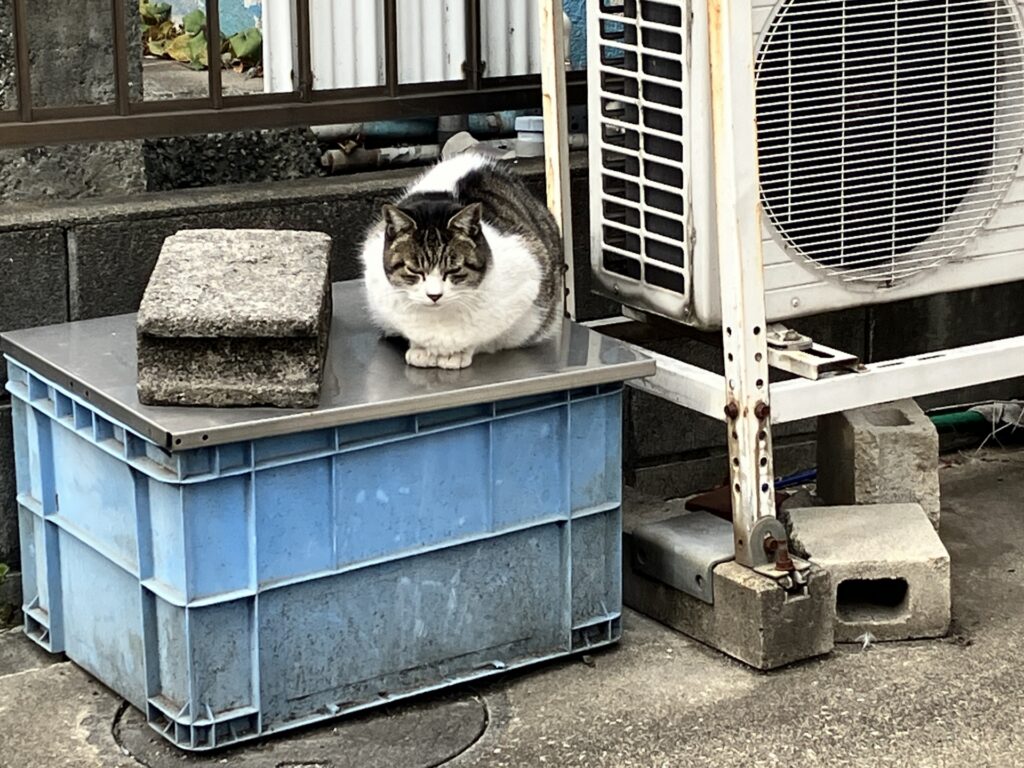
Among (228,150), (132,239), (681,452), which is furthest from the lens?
(681,452)

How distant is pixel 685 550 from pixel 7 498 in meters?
1.55

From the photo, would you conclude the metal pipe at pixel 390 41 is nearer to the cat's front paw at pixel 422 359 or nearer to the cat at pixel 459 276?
the cat at pixel 459 276

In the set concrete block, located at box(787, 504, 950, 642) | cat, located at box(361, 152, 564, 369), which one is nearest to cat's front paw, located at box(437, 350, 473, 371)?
cat, located at box(361, 152, 564, 369)

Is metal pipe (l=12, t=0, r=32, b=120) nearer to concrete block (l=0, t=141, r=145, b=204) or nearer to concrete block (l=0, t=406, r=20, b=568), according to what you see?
concrete block (l=0, t=141, r=145, b=204)

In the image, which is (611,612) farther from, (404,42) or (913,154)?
(404,42)

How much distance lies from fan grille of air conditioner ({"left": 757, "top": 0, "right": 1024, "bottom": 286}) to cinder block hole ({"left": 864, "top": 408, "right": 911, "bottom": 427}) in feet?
1.70

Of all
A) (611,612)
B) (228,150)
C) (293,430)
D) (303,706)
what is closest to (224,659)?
(303,706)

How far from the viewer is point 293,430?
310 cm

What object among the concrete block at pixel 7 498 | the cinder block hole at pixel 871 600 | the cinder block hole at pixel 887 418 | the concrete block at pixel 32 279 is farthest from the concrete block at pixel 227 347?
the cinder block hole at pixel 887 418

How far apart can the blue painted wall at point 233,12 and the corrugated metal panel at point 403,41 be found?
610mm

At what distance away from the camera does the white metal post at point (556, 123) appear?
3979 mm

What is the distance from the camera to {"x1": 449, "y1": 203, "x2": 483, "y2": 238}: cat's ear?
3.46 meters

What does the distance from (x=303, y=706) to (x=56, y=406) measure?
31.9 inches

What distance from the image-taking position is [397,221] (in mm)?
3490
